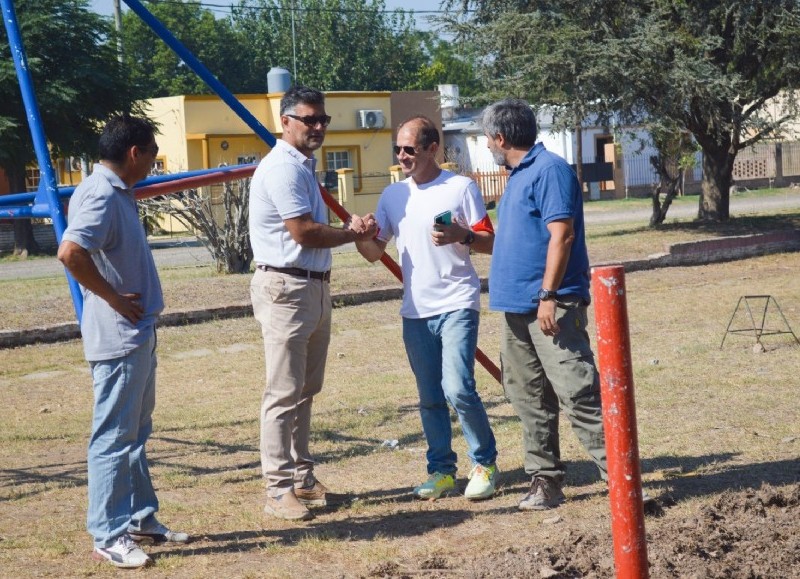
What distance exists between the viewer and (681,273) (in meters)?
17.4

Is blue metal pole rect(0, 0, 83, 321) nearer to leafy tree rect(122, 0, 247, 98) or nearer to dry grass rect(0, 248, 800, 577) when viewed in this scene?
dry grass rect(0, 248, 800, 577)

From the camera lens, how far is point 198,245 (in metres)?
30.7

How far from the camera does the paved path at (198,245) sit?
2372 cm

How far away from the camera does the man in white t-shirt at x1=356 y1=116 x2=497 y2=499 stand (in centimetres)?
594

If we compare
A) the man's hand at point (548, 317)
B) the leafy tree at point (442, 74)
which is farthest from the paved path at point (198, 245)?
the leafy tree at point (442, 74)

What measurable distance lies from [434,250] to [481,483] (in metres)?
1.24

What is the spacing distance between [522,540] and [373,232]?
1.77 metres

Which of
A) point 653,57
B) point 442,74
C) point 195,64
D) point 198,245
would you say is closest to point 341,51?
point 442,74

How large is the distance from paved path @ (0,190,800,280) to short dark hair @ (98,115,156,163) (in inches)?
662

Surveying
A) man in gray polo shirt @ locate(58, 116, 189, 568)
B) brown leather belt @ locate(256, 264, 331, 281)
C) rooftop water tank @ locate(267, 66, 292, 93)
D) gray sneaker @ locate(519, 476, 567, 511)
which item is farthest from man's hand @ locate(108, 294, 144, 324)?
rooftop water tank @ locate(267, 66, 292, 93)

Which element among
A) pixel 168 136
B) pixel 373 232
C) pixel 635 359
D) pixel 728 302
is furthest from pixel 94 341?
pixel 168 136

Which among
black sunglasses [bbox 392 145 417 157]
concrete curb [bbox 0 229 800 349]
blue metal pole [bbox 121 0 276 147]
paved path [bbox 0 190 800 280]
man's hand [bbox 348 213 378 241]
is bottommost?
concrete curb [bbox 0 229 800 349]

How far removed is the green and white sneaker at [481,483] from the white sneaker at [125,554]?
175 cm

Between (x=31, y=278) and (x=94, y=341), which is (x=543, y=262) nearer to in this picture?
(x=94, y=341)
